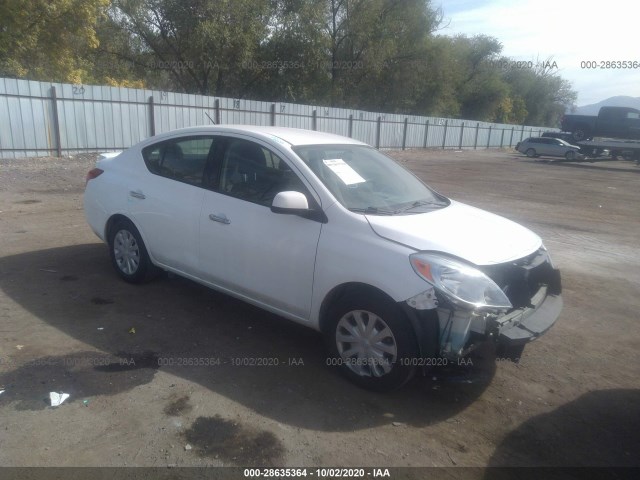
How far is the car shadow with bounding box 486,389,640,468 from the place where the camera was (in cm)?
303

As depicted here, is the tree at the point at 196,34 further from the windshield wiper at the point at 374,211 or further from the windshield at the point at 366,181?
the windshield wiper at the point at 374,211

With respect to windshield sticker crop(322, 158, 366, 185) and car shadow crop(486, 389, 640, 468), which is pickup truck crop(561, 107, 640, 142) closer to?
car shadow crop(486, 389, 640, 468)

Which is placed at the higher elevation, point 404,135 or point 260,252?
point 260,252

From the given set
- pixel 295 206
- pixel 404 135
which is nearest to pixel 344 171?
pixel 295 206

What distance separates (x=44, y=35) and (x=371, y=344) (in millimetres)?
24706

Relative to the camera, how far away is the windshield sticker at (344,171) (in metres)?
4.07

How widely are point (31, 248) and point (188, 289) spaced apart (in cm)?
261

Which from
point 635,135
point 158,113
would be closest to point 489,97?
point 635,135

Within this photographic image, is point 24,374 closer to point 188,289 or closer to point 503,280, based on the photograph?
point 188,289

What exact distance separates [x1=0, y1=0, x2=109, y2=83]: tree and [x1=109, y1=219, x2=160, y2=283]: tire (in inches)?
800

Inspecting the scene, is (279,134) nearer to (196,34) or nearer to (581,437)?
(581,437)

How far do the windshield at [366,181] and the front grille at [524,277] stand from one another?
848mm

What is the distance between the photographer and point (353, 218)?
11.9 ft

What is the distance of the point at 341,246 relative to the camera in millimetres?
3584
